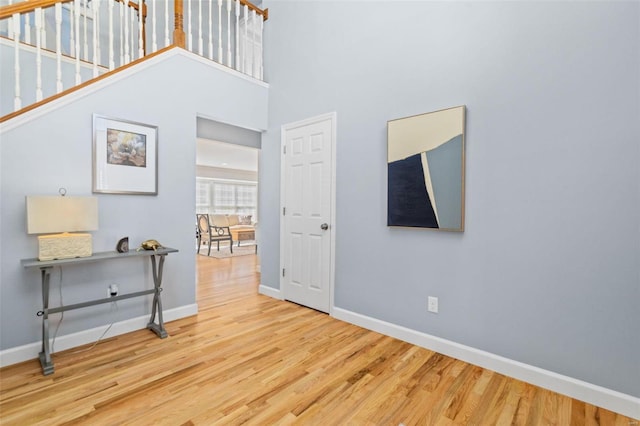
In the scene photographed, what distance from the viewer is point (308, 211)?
347cm

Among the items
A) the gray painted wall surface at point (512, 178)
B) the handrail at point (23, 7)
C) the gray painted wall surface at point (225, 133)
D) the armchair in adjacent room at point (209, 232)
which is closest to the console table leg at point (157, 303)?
the gray painted wall surface at point (512, 178)

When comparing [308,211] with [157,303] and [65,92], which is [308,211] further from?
[65,92]

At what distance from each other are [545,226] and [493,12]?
61.2 inches

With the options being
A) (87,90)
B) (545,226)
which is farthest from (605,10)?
(87,90)

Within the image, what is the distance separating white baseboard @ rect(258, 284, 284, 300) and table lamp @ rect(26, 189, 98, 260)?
2008 mm

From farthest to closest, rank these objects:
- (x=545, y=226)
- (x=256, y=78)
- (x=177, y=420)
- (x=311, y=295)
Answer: (x=256, y=78)
(x=311, y=295)
(x=545, y=226)
(x=177, y=420)

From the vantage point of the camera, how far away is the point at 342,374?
214 centimetres

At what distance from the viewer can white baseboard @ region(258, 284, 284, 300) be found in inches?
149

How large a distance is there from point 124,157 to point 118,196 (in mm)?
348

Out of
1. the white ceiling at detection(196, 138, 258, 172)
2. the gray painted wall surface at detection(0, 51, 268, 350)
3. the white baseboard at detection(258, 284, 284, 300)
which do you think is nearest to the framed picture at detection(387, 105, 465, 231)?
the white baseboard at detection(258, 284, 284, 300)

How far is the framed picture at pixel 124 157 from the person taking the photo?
8.49 ft

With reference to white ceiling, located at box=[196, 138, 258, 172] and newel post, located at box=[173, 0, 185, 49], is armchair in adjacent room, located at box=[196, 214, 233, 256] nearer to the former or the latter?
white ceiling, located at box=[196, 138, 258, 172]

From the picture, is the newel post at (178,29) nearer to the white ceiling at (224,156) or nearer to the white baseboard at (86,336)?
the white baseboard at (86,336)

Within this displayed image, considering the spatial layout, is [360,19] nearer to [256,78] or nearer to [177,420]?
[256,78]
